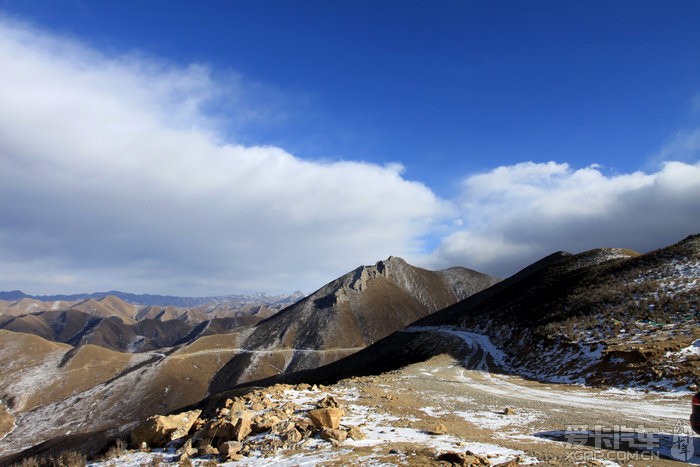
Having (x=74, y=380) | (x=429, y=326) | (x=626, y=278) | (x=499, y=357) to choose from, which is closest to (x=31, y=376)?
(x=74, y=380)

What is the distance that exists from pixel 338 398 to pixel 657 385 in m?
19.8

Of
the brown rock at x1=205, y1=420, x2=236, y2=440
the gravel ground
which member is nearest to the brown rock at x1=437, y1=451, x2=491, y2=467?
the gravel ground

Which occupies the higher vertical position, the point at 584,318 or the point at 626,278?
the point at 626,278

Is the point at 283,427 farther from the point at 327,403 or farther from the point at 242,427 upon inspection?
the point at 327,403

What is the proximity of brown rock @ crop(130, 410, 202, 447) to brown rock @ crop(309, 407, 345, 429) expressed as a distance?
445 centimetres

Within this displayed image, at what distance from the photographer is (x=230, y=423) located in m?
12.2

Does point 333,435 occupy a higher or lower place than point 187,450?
higher

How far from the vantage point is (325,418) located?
12.3m

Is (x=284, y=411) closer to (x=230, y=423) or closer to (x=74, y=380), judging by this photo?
(x=230, y=423)

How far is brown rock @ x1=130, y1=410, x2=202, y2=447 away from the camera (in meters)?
12.8

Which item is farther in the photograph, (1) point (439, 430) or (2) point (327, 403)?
(2) point (327, 403)

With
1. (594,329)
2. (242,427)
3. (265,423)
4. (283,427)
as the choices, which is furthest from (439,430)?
(594,329)

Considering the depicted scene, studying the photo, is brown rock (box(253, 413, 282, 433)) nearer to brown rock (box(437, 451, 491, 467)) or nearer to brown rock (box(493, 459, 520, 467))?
brown rock (box(437, 451, 491, 467))

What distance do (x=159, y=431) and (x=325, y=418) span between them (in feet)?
18.1
